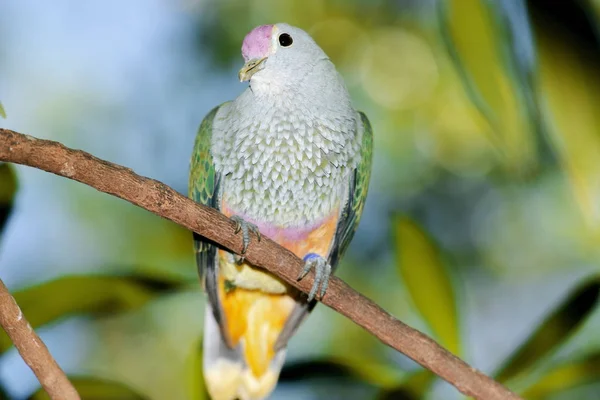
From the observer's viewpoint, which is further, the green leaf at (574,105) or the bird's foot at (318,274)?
the bird's foot at (318,274)

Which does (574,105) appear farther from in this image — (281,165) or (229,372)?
(229,372)

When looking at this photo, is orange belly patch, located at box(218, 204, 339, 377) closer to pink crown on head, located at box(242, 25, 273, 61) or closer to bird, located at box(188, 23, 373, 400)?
bird, located at box(188, 23, 373, 400)

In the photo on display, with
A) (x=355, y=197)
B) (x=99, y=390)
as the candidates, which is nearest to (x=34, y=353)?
(x=99, y=390)

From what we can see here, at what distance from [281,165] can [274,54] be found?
29 centimetres

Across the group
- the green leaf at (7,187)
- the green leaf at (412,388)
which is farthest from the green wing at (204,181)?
the green leaf at (412,388)

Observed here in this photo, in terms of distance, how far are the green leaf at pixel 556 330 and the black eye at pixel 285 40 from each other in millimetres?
967

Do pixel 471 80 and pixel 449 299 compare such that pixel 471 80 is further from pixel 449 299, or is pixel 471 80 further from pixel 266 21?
pixel 266 21

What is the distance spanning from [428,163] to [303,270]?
204 centimetres

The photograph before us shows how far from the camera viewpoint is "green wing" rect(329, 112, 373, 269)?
181cm

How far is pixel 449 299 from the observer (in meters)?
1.78

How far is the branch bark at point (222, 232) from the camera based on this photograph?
1.11 metres

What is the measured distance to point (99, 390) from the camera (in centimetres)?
161

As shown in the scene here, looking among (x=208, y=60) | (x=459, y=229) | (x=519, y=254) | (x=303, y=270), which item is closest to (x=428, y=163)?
(x=459, y=229)

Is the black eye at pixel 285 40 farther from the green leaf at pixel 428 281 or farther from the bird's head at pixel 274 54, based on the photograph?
the green leaf at pixel 428 281
